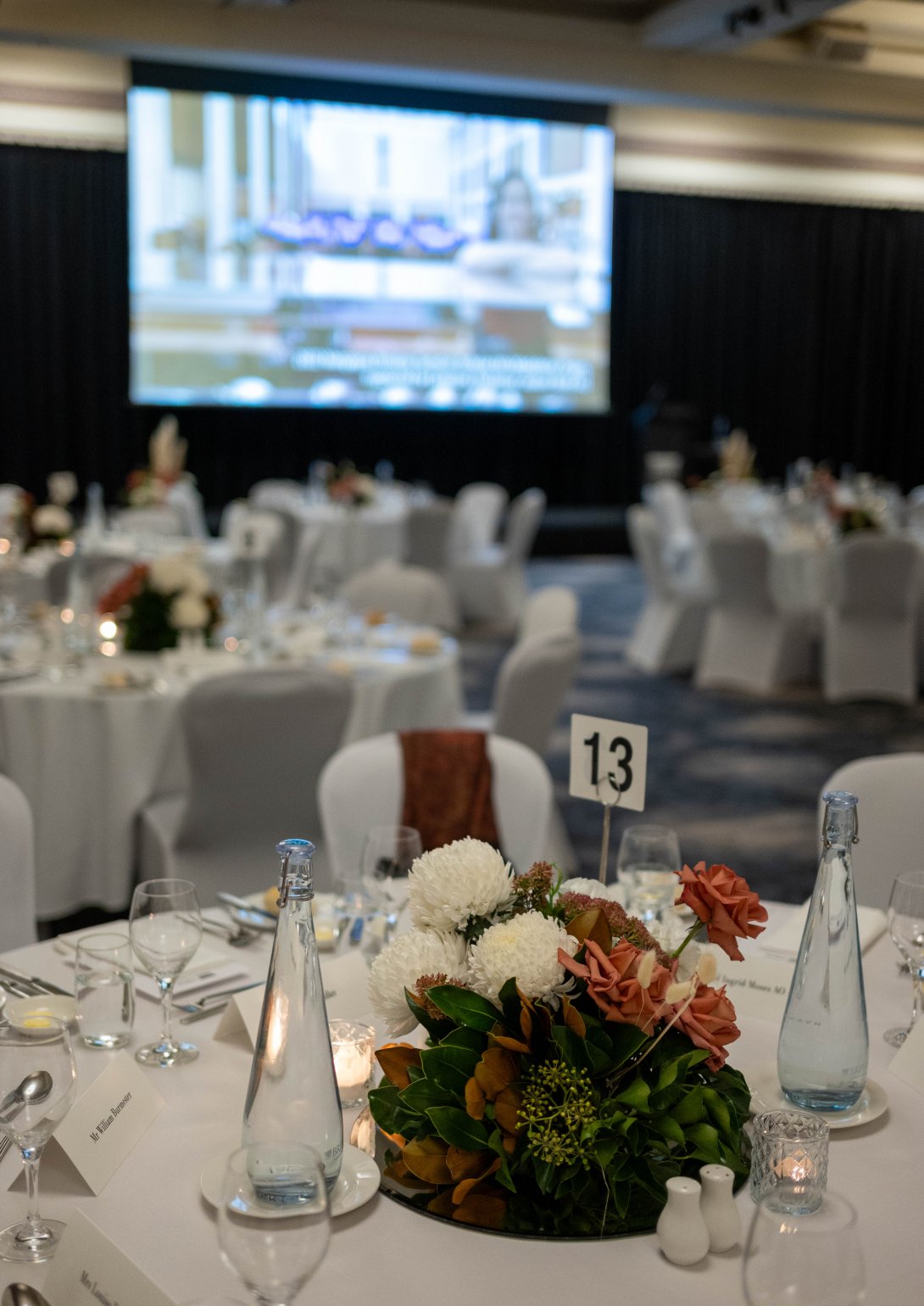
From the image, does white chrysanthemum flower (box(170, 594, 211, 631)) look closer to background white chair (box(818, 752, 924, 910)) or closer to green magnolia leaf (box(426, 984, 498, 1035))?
background white chair (box(818, 752, 924, 910))

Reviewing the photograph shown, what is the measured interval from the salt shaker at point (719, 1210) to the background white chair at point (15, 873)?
4.77 feet

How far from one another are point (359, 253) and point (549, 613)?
27.6 ft

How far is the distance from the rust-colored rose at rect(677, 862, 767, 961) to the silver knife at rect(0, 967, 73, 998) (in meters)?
0.90

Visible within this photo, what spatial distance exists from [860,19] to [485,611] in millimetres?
6235

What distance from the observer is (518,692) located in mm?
3734

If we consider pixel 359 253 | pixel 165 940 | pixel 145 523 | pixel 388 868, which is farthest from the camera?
pixel 359 253

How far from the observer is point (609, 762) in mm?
1683

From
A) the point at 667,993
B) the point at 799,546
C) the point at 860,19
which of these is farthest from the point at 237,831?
the point at 860,19

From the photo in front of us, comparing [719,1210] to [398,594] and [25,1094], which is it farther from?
[398,594]

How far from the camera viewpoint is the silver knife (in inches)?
68.2

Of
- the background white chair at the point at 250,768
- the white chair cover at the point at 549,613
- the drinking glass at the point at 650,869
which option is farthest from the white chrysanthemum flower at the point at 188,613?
the drinking glass at the point at 650,869

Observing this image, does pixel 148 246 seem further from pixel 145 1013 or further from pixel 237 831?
pixel 145 1013

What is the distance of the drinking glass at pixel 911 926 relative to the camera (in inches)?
67.2

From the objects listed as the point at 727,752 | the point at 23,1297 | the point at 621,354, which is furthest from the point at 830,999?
the point at 621,354
